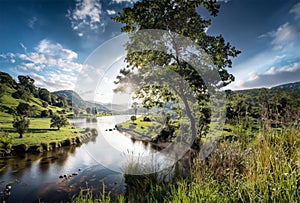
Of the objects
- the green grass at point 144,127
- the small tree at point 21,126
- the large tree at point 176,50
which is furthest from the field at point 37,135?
the large tree at point 176,50

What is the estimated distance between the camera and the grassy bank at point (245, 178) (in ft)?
7.05

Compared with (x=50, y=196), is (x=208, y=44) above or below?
above

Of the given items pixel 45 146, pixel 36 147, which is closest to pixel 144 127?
pixel 45 146

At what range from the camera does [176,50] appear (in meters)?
8.35

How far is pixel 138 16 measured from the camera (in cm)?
733

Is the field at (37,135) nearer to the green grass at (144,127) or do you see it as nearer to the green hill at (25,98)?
the green grass at (144,127)

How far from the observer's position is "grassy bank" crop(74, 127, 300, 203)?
215 centimetres

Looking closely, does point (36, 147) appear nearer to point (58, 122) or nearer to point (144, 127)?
point (144, 127)

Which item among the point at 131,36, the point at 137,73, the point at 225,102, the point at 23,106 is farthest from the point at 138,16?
the point at 23,106

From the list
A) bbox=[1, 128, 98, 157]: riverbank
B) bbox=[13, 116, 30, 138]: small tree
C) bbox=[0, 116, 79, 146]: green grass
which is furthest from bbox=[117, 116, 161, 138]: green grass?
bbox=[13, 116, 30, 138]: small tree

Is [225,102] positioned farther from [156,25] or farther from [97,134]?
[97,134]

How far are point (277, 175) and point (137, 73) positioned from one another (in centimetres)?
752

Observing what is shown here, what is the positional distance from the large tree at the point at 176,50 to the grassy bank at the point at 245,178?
12.3 ft

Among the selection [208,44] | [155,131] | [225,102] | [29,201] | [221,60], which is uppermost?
[208,44]
